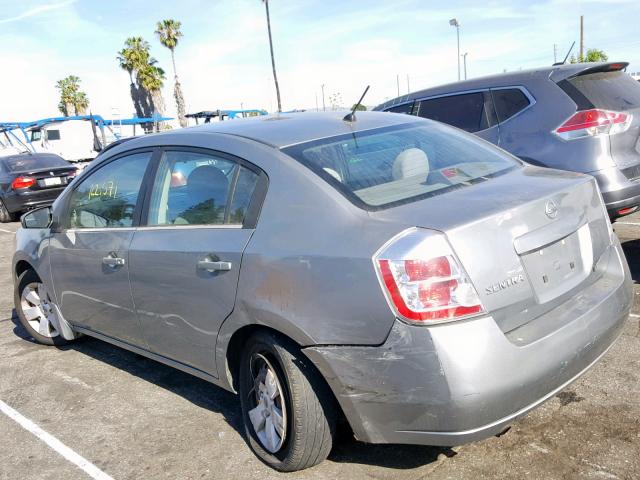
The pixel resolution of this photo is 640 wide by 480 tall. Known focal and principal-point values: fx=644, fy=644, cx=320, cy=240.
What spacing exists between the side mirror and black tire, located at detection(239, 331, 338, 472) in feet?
8.05

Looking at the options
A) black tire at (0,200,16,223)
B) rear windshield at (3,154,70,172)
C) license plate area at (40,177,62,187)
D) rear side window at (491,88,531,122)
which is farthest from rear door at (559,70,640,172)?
black tire at (0,200,16,223)

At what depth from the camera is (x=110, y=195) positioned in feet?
13.6

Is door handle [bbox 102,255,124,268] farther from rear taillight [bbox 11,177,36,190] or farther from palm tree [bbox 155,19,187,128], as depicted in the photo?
palm tree [bbox 155,19,187,128]

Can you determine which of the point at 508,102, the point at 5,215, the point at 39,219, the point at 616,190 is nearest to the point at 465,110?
the point at 508,102

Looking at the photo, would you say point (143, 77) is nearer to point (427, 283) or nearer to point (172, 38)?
point (172, 38)

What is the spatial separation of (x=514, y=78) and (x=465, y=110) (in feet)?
1.85

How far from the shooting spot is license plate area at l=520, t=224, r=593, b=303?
2.65 meters

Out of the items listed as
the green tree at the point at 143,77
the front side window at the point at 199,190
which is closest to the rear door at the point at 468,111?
the front side window at the point at 199,190

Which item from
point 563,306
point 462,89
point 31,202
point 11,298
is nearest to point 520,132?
point 462,89

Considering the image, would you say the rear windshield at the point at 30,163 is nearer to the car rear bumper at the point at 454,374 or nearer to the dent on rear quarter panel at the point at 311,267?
the dent on rear quarter panel at the point at 311,267

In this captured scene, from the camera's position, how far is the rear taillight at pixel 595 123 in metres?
5.07

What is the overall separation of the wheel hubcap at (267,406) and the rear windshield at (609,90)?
369 centimetres

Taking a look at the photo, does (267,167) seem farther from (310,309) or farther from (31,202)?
(31,202)

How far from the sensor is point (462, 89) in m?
6.26
